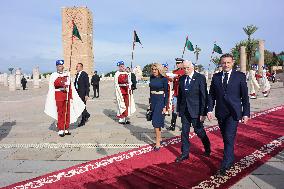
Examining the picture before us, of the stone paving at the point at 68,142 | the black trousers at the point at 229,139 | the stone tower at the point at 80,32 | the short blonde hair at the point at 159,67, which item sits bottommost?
the stone paving at the point at 68,142

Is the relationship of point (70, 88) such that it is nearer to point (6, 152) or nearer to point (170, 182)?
point (6, 152)

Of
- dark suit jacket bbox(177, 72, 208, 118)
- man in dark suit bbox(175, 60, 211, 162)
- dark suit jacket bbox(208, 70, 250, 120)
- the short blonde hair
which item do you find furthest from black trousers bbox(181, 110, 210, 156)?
the short blonde hair

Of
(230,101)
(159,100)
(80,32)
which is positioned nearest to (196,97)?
(230,101)

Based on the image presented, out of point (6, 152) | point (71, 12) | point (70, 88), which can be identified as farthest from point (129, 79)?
point (71, 12)

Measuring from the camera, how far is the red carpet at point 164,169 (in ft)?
16.5

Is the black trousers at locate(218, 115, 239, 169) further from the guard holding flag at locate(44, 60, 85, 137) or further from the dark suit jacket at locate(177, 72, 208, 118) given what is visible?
the guard holding flag at locate(44, 60, 85, 137)

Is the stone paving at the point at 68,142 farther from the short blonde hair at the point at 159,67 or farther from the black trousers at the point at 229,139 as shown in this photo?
the short blonde hair at the point at 159,67

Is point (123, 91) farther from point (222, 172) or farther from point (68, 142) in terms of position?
point (222, 172)

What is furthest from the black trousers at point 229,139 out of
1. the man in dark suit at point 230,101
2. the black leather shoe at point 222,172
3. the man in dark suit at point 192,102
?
the man in dark suit at point 192,102

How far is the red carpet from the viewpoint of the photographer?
5043 millimetres

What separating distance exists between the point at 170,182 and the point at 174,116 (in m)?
4.55

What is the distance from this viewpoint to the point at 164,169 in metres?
5.77

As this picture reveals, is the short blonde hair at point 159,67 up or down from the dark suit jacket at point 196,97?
up

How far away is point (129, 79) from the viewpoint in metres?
11.0
